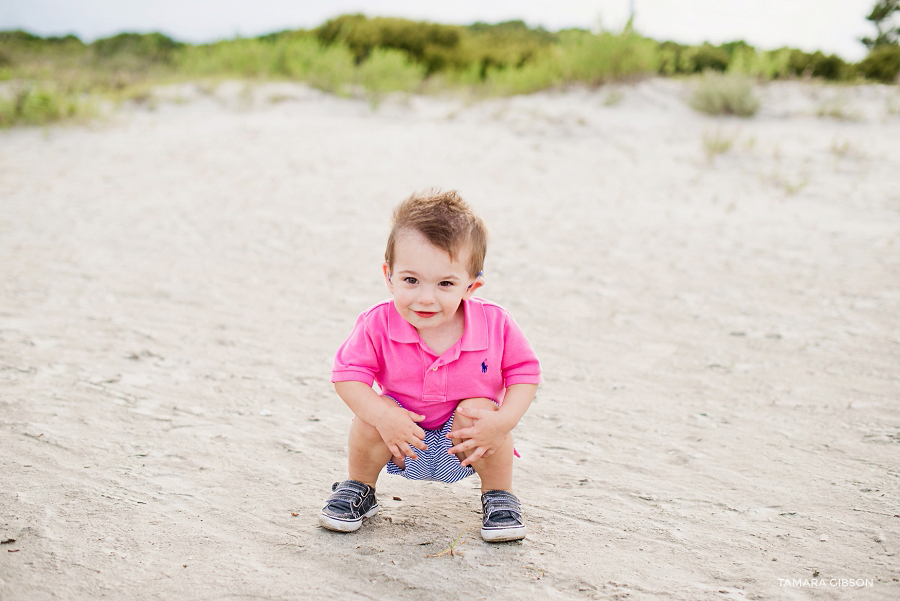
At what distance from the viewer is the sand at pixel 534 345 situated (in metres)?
1.86

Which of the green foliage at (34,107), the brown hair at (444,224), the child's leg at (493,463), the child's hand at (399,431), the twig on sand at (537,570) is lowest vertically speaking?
the twig on sand at (537,570)

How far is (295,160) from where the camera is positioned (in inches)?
303

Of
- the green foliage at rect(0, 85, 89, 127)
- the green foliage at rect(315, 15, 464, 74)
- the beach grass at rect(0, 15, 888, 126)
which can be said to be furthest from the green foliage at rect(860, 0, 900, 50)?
the green foliage at rect(0, 85, 89, 127)

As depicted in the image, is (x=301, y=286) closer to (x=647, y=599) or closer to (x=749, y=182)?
(x=647, y=599)

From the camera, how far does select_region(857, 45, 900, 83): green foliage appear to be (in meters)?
12.8

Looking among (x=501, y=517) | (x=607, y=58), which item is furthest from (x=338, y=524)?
A: (x=607, y=58)

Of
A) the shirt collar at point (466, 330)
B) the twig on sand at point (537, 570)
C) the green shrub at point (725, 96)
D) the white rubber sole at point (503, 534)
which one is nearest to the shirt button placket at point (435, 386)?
the shirt collar at point (466, 330)

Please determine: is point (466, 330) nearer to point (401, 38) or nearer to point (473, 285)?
point (473, 285)

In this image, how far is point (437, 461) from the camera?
78.4 inches

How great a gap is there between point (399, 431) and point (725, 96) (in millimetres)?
8953

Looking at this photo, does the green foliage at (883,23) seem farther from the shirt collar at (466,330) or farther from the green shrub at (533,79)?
the shirt collar at (466,330)

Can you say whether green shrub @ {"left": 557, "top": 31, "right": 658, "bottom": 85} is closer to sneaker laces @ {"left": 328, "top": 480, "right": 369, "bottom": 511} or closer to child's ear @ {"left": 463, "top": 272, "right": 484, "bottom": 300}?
child's ear @ {"left": 463, "top": 272, "right": 484, "bottom": 300}

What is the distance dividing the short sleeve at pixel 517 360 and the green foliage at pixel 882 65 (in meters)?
13.8

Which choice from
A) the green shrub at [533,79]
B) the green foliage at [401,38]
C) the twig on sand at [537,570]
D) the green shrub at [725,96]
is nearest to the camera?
the twig on sand at [537,570]
